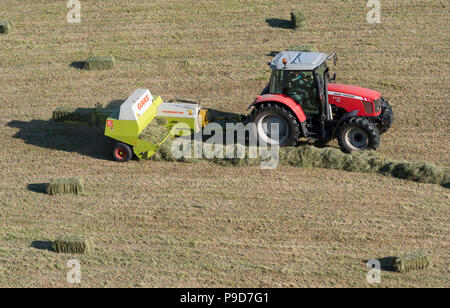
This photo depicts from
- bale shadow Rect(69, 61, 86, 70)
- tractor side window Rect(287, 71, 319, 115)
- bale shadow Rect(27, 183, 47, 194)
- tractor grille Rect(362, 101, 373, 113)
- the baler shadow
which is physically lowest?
bale shadow Rect(27, 183, 47, 194)

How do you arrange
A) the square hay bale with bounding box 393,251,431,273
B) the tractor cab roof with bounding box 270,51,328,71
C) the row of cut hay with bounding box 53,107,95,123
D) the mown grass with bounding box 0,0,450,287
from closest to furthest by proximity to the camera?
the square hay bale with bounding box 393,251,431,273 < the mown grass with bounding box 0,0,450,287 < the tractor cab roof with bounding box 270,51,328,71 < the row of cut hay with bounding box 53,107,95,123

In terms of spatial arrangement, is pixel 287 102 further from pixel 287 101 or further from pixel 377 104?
pixel 377 104

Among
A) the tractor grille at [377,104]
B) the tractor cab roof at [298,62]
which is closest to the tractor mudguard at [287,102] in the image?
the tractor cab roof at [298,62]

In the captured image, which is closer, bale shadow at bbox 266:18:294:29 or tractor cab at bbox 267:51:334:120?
tractor cab at bbox 267:51:334:120

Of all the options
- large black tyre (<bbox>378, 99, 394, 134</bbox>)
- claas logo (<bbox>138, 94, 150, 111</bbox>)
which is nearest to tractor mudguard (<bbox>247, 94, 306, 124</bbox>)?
large black tyre (<bbox>378, 99, 394, 134</bbox>)

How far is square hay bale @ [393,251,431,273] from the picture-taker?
40.8 ft

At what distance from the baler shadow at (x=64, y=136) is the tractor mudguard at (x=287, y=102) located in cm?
449

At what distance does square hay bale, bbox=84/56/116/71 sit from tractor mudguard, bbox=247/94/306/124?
25.5 ft

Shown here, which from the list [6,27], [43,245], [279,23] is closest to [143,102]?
[43,245]

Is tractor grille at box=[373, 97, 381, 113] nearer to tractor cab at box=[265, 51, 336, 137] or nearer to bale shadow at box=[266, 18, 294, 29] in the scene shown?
tractor cab at box=[265, 51, 336, 137]

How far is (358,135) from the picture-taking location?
16.1m

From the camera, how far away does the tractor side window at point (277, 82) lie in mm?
15987

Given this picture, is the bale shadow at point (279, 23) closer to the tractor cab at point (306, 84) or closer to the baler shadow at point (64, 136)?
the tractor cab at point (306, 84)

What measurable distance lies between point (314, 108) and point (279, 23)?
924 cm
